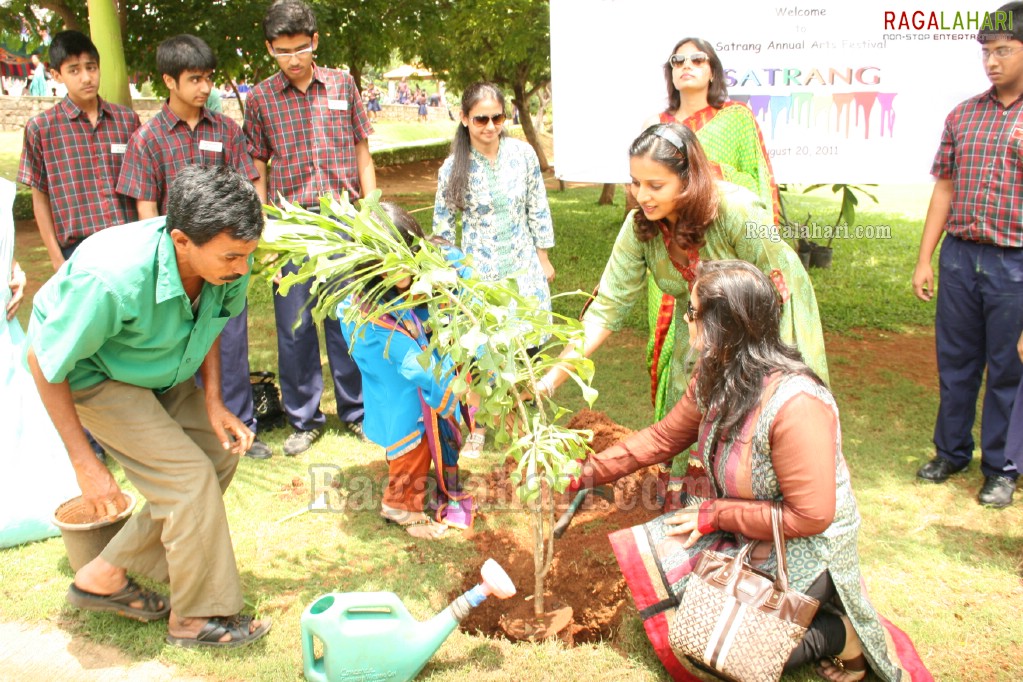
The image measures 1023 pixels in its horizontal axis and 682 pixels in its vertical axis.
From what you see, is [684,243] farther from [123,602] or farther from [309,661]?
[123,602]

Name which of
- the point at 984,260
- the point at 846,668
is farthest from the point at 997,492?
the point at 846,668

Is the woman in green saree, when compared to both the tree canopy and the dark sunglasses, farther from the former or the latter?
the tree canopy

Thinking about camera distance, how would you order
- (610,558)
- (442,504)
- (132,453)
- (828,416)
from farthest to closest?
(442,504), (610,558), (132,453), (828,416)

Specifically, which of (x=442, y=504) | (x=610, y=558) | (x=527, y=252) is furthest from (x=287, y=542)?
(x=527, y=252)

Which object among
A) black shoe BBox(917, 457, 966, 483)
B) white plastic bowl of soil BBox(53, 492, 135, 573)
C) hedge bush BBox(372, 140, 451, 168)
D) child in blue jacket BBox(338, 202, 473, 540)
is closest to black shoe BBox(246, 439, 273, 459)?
child in blue jacket BBox(338, 202, 473, 540)

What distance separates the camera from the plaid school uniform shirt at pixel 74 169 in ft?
13.6

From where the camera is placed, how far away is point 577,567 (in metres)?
3.35

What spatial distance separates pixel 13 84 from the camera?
2427 centimetres

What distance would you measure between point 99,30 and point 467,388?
4.51 meters

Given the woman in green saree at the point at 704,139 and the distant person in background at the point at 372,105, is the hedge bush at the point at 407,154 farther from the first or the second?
the woman in green saree at the point at 704,139

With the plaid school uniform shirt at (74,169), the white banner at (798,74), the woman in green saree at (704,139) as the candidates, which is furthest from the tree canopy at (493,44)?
the plaid school uniform shirt at (74,169)

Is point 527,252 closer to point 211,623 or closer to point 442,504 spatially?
point 442,504

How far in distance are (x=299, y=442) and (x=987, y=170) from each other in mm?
3496

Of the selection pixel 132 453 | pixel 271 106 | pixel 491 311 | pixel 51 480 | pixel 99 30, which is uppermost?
pixel 99 30
